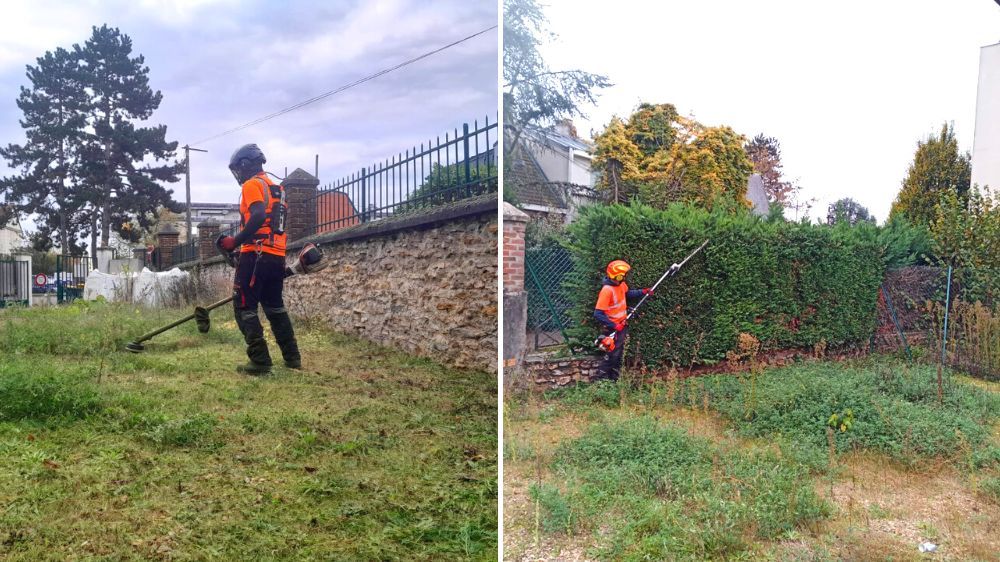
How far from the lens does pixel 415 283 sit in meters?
4.41

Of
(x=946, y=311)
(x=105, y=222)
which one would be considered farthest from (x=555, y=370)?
(x=105, y=222)

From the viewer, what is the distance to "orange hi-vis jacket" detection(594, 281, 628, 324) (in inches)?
169

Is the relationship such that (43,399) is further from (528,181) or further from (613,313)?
(613,313)

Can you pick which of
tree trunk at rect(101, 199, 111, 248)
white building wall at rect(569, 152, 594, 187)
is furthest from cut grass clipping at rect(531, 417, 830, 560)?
tree trunk at rect(101, 199, 111, 248)

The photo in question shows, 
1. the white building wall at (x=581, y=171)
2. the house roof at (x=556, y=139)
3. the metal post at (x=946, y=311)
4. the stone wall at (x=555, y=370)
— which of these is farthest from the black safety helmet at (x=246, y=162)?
the metal post at (x=946, y=311)

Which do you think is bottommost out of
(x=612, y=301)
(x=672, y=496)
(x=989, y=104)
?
(x=672, y=496)

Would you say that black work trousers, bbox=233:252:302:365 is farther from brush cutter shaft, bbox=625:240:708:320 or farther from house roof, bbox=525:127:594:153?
brush cutter shaft, bbox=625:240:708:320

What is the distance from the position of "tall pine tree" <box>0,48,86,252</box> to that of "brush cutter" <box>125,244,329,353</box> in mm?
1506

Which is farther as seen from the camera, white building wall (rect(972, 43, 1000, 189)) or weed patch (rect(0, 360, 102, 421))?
white building wall (rect(972, 43, 1000, 189))

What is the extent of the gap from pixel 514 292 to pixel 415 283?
934 millimetres

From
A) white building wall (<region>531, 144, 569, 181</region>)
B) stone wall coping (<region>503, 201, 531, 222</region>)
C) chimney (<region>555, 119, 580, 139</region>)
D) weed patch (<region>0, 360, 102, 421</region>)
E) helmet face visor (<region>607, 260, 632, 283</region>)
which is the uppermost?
chimney (<region>555, 119, 580, 139</region>)

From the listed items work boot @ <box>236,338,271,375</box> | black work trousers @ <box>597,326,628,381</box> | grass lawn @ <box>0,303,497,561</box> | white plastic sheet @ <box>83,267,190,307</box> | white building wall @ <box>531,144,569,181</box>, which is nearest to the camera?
grass lawn @ <box>0,303,497,561</box>

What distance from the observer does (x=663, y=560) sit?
1741 mm

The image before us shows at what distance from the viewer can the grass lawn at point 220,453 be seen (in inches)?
70.8
